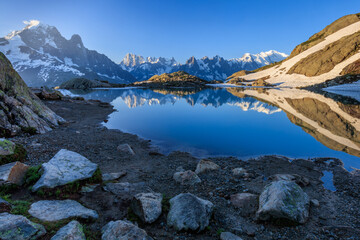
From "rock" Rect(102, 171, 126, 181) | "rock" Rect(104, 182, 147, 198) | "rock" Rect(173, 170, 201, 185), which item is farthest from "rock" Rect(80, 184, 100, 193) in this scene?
"rock" Rect(173, 170, 201, 185)

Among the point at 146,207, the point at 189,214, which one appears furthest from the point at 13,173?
the point at 189,214

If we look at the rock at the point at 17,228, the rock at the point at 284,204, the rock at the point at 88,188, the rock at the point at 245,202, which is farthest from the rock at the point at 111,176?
the rock at the point at 284,204

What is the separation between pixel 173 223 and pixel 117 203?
2.95 m

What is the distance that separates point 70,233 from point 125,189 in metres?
4.21

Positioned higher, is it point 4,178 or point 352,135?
point 4,178

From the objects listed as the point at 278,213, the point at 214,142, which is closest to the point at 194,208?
the point at 278,213

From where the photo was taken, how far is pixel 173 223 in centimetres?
664

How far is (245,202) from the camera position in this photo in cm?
842

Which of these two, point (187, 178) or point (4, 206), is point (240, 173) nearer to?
point (187, 178)

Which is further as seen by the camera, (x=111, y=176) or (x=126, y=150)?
(x=126, y=150)

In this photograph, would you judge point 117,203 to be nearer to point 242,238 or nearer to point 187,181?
point 187,181

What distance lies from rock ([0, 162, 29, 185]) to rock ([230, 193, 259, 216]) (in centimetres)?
1016

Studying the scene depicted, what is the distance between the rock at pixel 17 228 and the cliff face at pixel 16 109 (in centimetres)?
1464

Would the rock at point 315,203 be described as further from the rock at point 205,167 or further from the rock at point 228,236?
the rock at point 205,167
